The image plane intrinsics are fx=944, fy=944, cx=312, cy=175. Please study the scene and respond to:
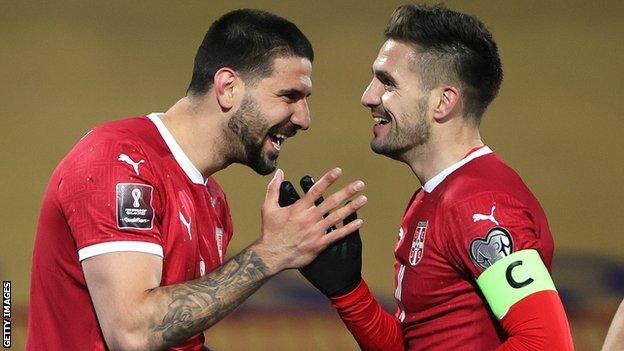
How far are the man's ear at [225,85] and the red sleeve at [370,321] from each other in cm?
62

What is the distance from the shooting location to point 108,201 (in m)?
2.18

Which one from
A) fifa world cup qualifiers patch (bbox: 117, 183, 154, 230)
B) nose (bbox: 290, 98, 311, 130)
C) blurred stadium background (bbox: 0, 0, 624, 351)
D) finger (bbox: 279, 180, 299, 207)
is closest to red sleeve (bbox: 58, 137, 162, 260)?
fifa world cup qualifiers patch (bbox: 117, 183, 154, 230)

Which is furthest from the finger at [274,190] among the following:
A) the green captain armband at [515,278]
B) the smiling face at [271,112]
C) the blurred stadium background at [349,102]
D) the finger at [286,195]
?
the blurred stadium background at [349,102]

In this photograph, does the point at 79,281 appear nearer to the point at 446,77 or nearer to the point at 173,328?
the point at 173,328

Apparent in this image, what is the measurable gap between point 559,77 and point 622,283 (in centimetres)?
124

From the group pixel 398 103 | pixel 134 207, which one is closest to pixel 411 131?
pixel 398 103

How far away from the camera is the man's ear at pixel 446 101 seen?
8.36 feet

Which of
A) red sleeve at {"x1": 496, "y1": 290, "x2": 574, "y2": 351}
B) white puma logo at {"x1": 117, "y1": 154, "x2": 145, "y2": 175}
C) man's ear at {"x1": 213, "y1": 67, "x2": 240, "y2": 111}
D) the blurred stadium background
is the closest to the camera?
red sleeve at {"x1": 496, "y1": 290, "x2": 574, "y2": 351}

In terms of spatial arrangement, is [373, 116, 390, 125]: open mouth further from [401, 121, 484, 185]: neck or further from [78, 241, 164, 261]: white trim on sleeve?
[78, 241, 164, 261]: white trim on sleeve

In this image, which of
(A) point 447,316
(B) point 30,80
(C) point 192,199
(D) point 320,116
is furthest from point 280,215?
(B) point 30,80

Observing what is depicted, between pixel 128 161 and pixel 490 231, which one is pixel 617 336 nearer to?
pixel 490 231

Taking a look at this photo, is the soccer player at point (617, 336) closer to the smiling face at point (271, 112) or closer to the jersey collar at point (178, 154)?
the smiling face at point (271, 112)

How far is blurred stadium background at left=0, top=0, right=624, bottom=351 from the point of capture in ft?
17.8

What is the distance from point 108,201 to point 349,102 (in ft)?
11.4
